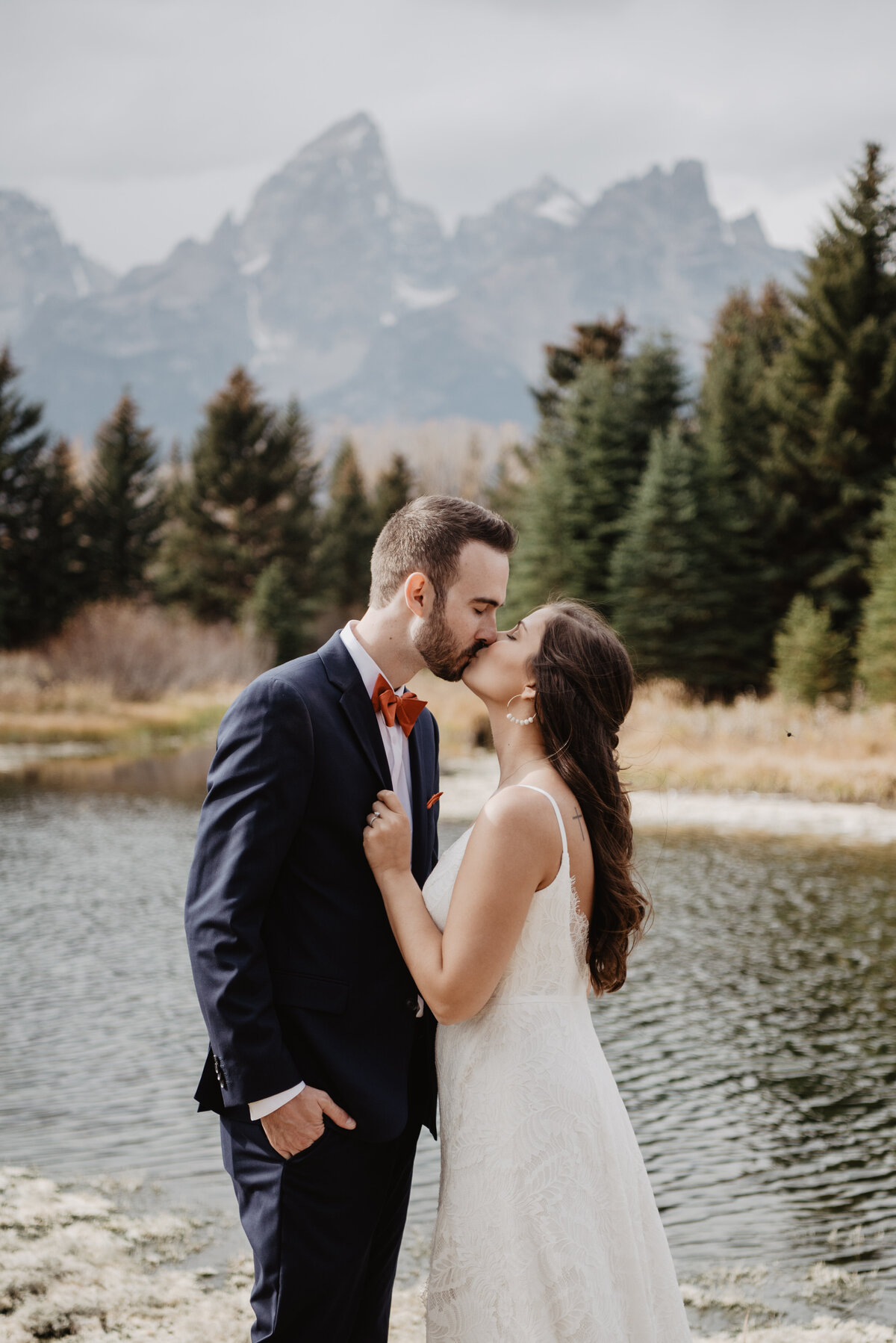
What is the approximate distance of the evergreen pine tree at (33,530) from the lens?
120 feet

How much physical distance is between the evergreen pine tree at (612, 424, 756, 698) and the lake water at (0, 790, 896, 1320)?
13859 millimetres

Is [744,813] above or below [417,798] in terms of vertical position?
below

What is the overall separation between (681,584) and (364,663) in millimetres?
24723

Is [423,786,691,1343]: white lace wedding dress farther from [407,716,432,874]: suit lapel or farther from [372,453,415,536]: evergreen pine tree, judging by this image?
[372,453,415,536]: evergreen pine tree

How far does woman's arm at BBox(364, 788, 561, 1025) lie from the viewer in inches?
89.4

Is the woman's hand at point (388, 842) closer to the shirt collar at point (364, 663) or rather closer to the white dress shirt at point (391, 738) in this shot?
the white dress shirt at point (391, 738)

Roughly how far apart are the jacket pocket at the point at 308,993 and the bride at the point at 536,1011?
163 millimetres

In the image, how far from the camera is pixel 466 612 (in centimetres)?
245

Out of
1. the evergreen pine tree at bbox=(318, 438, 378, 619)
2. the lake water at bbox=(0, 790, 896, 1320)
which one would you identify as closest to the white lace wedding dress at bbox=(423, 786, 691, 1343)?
the lake water at bbox=(0, 790, 896, 1320)

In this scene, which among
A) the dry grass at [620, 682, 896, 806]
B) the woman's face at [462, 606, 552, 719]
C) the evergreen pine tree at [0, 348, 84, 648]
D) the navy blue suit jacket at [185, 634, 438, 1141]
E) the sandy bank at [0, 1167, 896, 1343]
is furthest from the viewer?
the evergreen pine tree at [0, 348, 84, 648]

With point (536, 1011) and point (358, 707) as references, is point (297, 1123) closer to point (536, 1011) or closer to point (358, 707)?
point (536, 1011)

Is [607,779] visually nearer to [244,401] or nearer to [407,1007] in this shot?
[407,1007]

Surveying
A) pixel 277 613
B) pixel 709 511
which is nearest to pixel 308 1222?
pixel 709 511

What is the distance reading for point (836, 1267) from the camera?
14.6ft
